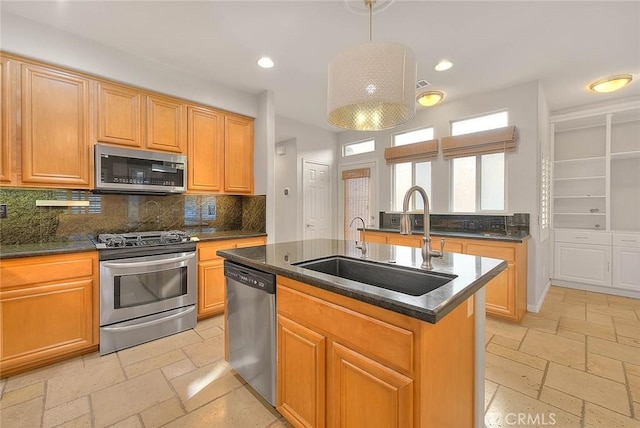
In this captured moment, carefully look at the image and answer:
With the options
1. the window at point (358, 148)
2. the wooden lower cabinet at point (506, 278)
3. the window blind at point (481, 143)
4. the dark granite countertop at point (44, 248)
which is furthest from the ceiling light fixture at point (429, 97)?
the dark granite countertop at point (44, 248)

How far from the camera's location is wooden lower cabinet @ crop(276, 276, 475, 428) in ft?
3.39

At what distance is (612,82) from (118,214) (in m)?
5.73

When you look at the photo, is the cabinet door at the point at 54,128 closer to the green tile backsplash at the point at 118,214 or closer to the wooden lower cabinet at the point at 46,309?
the green tile backsplash at the point at 118,214

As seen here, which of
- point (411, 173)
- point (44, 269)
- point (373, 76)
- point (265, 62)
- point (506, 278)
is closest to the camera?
point (373, 76)

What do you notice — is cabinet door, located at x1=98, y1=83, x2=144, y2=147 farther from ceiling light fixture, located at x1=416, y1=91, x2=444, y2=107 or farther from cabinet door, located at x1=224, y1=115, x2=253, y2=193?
ceiling light fixture, located at x1=416, y1=91, x2=444, y2=107

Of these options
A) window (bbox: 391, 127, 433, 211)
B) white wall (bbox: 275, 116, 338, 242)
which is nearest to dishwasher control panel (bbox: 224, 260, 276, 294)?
white wall (bbox: 275, 116, 338, 242)

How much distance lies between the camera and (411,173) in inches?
179

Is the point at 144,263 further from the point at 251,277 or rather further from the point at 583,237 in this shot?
the point at 583,237

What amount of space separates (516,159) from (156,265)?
4263 millimetres

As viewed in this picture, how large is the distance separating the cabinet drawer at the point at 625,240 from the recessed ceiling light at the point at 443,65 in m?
3.38

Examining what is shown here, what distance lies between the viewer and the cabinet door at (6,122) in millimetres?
2211

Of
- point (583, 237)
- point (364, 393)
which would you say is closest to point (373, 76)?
point (364, 393)

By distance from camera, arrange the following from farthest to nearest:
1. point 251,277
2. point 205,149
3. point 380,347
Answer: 1. point 205,149
2. point 251,277
3. point 380,347

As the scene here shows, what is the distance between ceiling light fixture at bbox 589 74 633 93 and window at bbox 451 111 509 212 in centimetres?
97
